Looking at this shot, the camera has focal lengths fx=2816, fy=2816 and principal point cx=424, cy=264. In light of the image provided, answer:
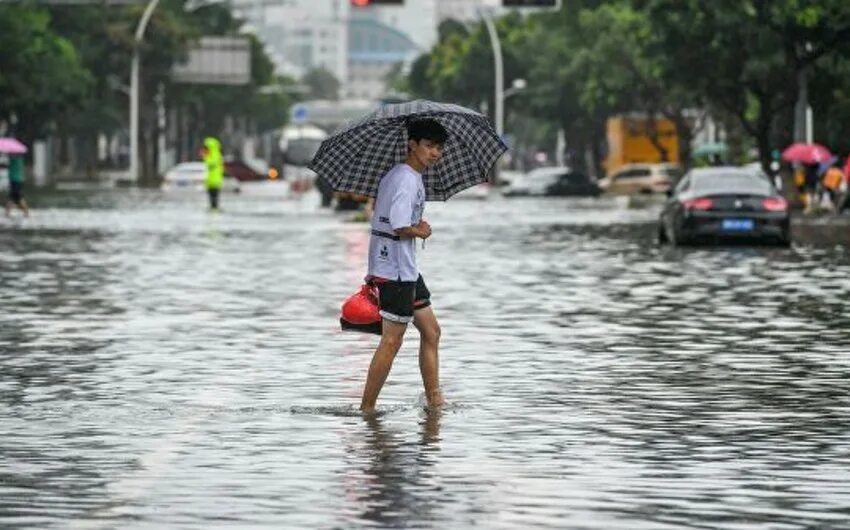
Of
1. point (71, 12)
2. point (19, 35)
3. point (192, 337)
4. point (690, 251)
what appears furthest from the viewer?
point (71, 12)

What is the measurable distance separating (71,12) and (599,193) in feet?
105

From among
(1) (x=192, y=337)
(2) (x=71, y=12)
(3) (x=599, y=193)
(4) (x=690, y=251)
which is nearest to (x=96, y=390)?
(1) (x=192, y=337)

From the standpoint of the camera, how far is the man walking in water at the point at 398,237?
49.4 feet

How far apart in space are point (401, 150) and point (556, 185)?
267 ft

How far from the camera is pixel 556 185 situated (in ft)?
319

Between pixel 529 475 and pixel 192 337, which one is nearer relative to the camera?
pixel 529 475

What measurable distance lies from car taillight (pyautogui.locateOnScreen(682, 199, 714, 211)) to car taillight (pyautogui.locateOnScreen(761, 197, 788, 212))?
0.81 meters

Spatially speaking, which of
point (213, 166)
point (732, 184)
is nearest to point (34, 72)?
point (213, 166)

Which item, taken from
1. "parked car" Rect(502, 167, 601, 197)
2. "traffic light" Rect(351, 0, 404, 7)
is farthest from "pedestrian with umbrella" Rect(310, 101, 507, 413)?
"parked car" Rect(502, 167, 601, 197)

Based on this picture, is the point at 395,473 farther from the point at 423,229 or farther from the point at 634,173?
the point at 634,173

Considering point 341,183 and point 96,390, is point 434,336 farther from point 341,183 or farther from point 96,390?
point 96,390

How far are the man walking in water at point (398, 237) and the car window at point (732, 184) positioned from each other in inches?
1058

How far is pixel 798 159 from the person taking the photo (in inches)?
→ 2482

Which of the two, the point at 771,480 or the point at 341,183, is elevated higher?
the point at 341,183
